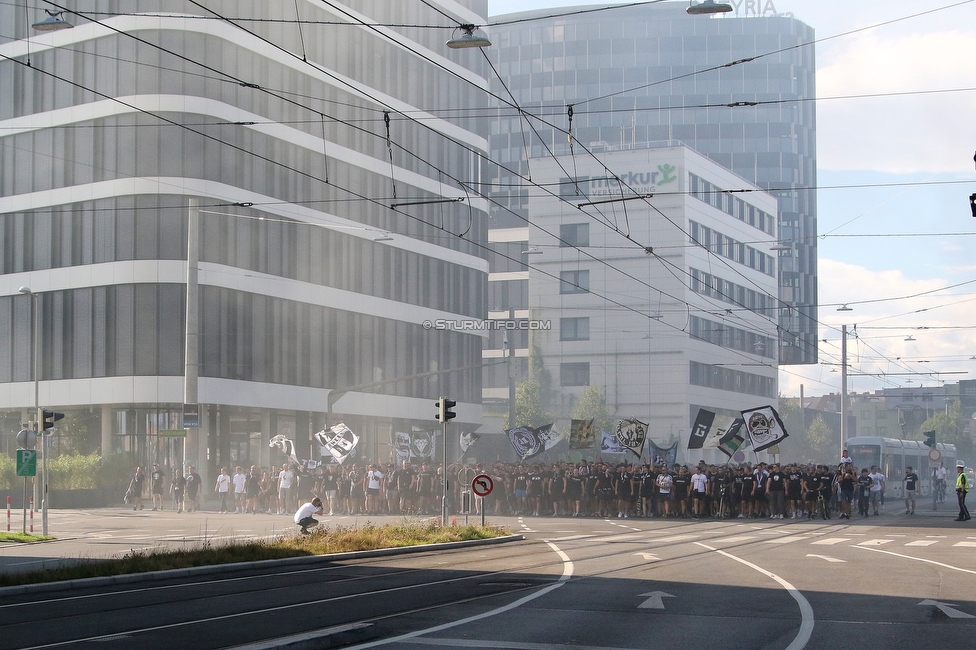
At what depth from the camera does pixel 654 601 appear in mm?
13883

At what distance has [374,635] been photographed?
1068 centimetres

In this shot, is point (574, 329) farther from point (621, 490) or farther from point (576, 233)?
point (621, 490)

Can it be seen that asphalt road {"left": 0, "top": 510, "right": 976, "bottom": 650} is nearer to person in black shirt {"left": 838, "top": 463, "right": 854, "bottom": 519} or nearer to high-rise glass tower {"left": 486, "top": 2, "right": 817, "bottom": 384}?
person in black shirt {"left": 838, "top": 463, "right": 854, "bottom": 519}

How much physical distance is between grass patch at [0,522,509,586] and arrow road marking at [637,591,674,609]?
24.8ft

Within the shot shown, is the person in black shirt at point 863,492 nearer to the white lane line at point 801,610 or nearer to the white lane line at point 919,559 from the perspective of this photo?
the white lane line at point 919,559

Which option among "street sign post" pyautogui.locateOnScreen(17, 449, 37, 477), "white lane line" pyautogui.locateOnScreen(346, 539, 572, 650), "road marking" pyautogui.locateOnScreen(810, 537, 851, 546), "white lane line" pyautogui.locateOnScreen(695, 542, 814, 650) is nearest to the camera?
"white lane line" pyautogui.locateOnScreen(346, 539, 572, 650)

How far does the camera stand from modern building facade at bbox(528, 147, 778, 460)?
87.8 metres

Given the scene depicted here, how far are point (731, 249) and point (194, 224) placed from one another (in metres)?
57.0

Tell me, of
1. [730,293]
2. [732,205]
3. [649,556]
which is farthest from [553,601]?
[732,205]

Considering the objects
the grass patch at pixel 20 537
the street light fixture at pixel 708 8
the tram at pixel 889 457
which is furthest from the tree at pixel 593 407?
the street light fixture at pixel 708 8

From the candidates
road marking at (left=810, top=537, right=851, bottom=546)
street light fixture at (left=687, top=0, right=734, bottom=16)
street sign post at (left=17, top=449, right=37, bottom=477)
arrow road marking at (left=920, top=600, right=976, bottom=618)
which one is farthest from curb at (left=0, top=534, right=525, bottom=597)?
street light fixture at (left=687, top=0, right=734, bottom=16)

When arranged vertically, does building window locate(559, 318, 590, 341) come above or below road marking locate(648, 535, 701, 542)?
above

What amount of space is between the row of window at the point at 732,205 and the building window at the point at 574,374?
15.7m

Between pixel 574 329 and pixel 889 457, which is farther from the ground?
pixel 574 329
